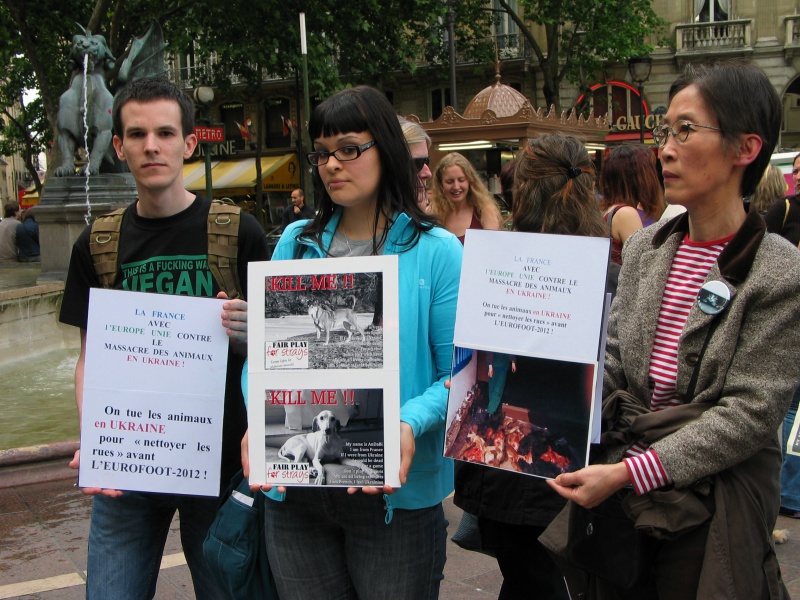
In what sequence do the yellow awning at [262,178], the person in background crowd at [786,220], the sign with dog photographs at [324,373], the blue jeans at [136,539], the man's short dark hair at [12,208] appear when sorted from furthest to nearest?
the yellow awning at [262,178] → the man's short dark hair at [12,208] → the person in background crowd at [786,220] → the blue jeans at [136,539] → the sign with dog photographs at [324,373]

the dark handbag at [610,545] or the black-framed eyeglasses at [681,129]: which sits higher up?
the black-framed eyeglasses at [681,129]

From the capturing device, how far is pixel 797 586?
4.02 m

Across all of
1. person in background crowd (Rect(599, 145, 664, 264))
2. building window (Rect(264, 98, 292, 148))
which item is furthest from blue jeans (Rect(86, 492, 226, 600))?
building window (Rect(264, 98, 292, 148))

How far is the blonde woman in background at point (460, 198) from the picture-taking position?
18.9 ft

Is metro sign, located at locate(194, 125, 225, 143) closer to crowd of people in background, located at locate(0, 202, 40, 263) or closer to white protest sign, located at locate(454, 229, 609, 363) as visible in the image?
crowd of people in background, located at locate(0, 202, 40, 263)

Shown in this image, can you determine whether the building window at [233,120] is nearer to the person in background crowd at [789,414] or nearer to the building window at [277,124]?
the building window at [277,124]

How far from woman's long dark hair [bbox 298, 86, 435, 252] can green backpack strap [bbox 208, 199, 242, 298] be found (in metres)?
0.34

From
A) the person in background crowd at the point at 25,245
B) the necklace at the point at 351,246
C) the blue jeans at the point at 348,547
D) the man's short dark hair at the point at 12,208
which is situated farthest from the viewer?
the man's short dark hair at the point at 12,208

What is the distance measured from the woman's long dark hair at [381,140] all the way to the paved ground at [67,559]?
7.09 ft

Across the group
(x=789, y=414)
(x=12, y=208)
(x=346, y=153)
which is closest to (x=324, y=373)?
(x=346, y=153)

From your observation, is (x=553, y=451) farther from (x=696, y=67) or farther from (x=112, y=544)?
(x=112, y=544)

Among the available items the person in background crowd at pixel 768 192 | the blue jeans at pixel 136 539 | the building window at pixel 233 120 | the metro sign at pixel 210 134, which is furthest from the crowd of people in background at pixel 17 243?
the building window at pixel 233 120

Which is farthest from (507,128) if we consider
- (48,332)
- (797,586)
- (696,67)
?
(696,67)

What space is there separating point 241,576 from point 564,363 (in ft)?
3.57
